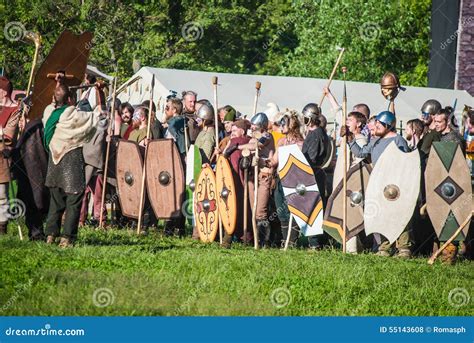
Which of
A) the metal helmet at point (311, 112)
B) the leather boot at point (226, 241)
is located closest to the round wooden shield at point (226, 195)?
the leather boot at point (226, 241)

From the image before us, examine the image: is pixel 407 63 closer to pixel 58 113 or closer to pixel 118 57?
pixel 118 57

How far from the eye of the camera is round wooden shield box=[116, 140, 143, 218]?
50.0 ft

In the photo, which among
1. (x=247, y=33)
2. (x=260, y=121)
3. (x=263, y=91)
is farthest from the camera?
(x=247, y=33)

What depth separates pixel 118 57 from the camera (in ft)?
123

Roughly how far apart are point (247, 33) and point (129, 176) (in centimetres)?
2680

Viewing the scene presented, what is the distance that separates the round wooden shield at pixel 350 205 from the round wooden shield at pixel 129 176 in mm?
2761

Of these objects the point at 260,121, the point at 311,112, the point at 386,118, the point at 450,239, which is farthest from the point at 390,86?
the point at 450,239

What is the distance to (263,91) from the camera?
23062mm

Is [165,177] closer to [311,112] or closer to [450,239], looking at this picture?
[311,112]

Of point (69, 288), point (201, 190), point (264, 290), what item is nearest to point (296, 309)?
point (264, 290)

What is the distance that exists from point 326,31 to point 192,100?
74.5 ft

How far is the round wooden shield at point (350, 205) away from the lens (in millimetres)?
13453

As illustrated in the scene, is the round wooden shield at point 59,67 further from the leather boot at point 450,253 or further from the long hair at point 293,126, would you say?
the leather boot at point 450,253

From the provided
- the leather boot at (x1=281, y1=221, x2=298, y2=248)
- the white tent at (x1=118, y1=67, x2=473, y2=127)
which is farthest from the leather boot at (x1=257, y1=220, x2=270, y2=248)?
the white tent at (x1=118, y1=67, x2=473, y2=127)
